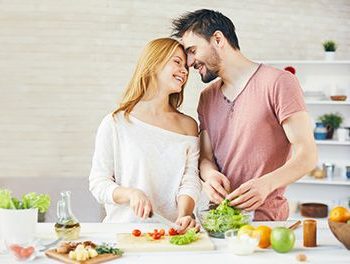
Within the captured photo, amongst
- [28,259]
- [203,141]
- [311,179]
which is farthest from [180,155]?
[311,179]

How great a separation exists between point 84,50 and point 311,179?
2741mm

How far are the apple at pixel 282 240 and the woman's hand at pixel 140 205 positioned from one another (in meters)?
0.57

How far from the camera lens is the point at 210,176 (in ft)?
9.18

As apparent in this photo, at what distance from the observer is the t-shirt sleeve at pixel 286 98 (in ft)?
9.05

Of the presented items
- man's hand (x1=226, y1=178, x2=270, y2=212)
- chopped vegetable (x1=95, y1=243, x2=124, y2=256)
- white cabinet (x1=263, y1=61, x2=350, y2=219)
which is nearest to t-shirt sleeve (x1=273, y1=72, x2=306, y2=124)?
man's hand (x1=226, y1=178, x2=270, y2=212)

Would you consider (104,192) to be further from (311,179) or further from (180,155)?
(311,179)

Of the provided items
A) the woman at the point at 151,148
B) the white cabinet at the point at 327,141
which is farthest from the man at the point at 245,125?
the white cabinet at the point at 327,141

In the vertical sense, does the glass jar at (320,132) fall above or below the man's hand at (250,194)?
below

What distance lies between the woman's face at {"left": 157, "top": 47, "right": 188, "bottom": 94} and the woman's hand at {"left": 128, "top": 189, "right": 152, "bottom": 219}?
57cm

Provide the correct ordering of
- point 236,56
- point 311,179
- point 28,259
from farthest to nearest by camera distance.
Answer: point 311,179
point 236,56
point 28,259

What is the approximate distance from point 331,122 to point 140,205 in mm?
4327

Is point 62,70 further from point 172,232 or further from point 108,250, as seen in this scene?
point 108,250

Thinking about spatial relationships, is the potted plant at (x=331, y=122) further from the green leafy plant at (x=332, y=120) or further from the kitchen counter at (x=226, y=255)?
the kitchen counter at (x=226, y=255)

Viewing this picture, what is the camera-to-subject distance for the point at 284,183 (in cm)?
273
